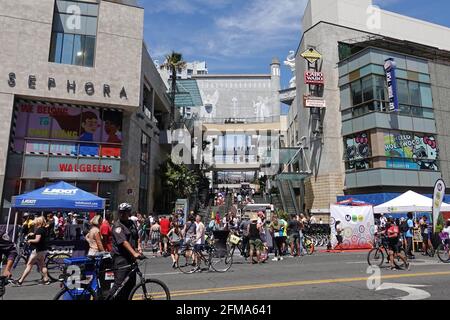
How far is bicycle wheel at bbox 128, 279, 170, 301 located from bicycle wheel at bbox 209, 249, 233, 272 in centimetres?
618

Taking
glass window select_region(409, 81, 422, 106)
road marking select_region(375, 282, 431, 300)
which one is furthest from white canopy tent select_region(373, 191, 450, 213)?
glass window select_region(409, 81, 422, 106)

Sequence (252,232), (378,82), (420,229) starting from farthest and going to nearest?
(378,82)
(420,229)
(252,232)

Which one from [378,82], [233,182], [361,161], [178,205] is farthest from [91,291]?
[233,182]

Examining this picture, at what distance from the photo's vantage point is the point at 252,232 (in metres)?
13.8

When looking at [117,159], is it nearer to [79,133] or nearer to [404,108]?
[79,133]

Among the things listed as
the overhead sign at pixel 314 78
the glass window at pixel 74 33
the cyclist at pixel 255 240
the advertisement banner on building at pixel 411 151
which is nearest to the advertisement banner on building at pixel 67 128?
the glass window at pixel 74 33

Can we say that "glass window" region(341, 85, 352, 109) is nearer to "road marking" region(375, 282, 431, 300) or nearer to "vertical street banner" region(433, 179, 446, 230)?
"vertical street banner" region(433, 179, 446, 230)

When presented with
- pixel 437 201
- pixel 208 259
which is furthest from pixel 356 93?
pixel 208 259

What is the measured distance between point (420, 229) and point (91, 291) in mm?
17376

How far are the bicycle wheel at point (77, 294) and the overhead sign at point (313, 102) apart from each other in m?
28.2

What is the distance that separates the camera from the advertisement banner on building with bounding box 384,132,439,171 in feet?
93.1

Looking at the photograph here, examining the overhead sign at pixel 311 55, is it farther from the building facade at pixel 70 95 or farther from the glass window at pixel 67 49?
the glass window at pixel 67 49

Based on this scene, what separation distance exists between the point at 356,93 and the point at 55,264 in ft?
91.5

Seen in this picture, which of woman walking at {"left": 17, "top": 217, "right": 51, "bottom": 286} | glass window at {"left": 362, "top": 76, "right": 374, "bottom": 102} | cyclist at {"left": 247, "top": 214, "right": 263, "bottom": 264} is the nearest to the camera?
woman walking at {"left": 17, "top": 217, "right": 51, "bottom": 286}
